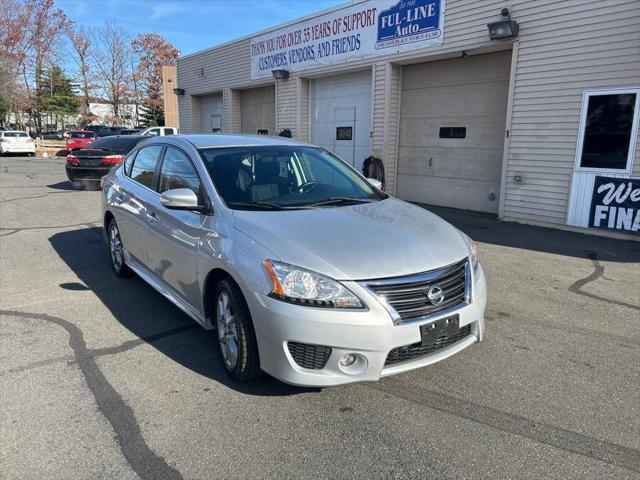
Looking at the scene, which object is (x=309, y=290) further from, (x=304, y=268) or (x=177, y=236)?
(x=177, y=236)

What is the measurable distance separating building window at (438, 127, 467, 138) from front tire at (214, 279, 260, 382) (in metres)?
8.80

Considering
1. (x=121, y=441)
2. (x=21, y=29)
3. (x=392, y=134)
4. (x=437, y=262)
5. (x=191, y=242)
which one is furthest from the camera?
(x=21, y=29)

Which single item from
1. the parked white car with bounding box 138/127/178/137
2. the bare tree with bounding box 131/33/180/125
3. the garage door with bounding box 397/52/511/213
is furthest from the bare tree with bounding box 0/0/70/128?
the garage door with bounding box 397/52/511/213

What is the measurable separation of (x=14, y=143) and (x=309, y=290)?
35079mm

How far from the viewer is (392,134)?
477 inches

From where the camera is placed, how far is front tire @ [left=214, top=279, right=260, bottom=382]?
9.91 feet

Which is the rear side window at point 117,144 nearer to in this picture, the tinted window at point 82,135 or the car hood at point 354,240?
the car hood at point 354,240

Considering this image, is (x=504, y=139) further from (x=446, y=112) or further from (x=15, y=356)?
(x=15, y=356)

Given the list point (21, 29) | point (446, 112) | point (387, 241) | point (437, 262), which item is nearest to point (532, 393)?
point (437, 262)

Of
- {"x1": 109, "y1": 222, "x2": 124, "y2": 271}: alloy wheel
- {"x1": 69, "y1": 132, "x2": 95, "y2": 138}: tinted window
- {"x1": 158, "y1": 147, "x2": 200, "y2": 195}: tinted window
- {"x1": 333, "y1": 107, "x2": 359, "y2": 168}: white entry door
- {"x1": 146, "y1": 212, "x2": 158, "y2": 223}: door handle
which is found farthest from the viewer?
{"x1": 69, "y1": 132, "x2": 95, "y2": 138}: tinted window

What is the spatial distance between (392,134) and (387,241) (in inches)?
375

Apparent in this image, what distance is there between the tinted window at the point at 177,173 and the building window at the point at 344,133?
376 inches

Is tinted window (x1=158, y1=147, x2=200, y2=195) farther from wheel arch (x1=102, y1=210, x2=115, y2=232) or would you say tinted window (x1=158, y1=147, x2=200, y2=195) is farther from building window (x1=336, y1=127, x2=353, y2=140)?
building window (x1=336, y1=127, x2=353, y2=140)

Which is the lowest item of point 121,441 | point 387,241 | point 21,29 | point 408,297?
point 121,441
